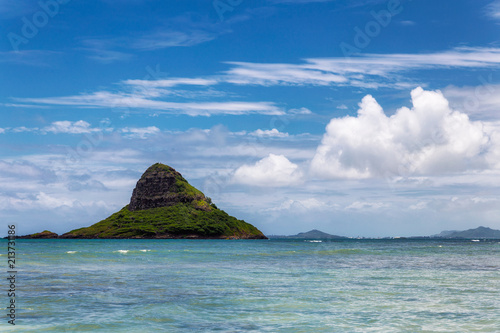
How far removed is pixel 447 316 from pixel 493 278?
23.1m

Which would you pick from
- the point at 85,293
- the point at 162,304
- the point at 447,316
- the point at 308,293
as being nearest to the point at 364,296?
the point at 308,293

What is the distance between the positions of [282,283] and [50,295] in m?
18.0

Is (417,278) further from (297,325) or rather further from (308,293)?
(297,325)

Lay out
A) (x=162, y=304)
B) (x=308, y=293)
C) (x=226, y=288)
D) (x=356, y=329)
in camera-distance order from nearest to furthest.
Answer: (x=356, y=329)
(x=162, y=304)
(x=308, y=293)
(x=226, y=288)

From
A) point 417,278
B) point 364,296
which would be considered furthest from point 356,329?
point 417,278

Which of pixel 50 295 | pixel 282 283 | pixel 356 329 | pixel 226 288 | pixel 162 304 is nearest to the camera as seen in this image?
pixel 356 329

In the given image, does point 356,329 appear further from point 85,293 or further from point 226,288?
point 85,293

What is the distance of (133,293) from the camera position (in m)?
31.9

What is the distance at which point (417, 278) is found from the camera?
4344 centimetres

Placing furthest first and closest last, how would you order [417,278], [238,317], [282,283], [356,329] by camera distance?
1. [417,278]
2. [282,283]
3. [238,317]
4. [356,329]

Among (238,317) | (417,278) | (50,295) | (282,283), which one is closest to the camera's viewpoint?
(238,317)

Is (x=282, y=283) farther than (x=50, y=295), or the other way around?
(x=282, y=283)

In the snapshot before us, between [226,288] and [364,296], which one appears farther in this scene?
[226,288]

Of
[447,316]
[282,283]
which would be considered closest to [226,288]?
[282,283]
